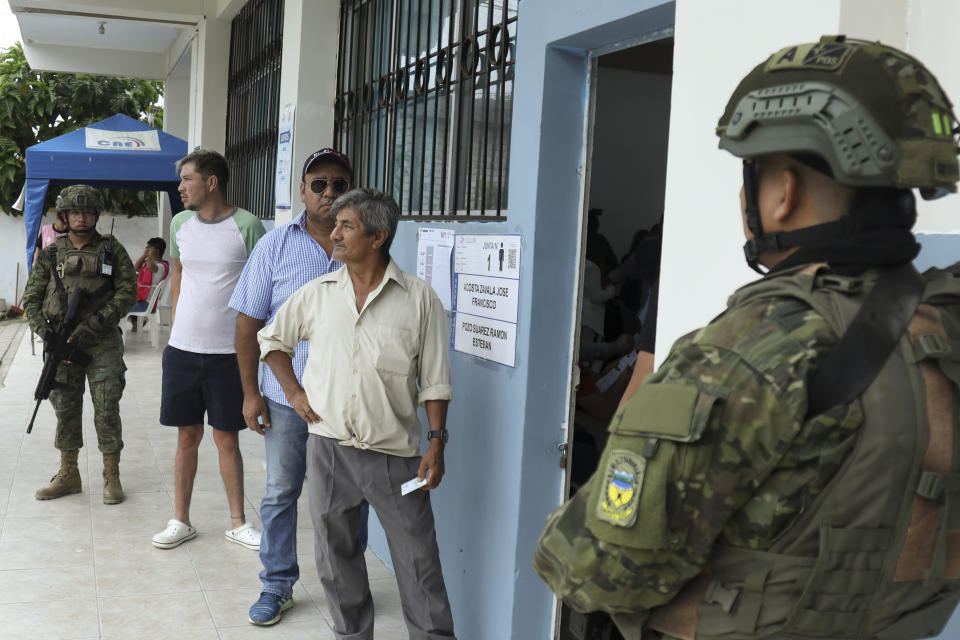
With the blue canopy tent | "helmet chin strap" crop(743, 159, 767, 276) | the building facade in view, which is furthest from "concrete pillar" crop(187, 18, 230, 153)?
"helmet chin strap" crop(743, 159, 767, 276)

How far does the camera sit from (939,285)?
1.29 m

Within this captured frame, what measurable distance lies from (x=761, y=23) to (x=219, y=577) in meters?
3.50

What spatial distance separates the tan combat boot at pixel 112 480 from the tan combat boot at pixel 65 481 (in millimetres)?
224

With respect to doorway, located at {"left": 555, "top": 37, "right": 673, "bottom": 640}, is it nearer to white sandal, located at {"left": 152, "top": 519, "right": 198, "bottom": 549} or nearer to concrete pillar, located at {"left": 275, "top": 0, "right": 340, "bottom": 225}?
concrete pillar, located at {"left": 275, "top": 0, "right": 340, "bottom": 225}

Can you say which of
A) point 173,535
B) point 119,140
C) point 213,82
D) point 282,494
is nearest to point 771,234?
point 282,494

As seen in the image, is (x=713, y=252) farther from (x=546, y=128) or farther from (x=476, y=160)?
(x=476, y=160)

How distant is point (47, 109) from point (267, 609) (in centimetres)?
1768

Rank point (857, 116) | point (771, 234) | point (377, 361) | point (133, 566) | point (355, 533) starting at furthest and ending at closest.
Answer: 1. point (133, 566)
2. point (355, 533)
3. point (377, 361)
4. point (771, 234)
5. point (857, 116)

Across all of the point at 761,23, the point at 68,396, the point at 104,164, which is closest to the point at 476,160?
the point at 761,23

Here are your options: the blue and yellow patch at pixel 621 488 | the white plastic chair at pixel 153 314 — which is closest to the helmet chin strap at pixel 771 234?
the blue and yellow patch at pixel 621 488

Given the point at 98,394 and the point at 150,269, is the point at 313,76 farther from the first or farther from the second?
the point at 150,269

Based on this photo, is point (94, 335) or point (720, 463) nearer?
point (720, 463)

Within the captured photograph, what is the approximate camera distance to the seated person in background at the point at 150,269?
12.5m

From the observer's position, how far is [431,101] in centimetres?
423
